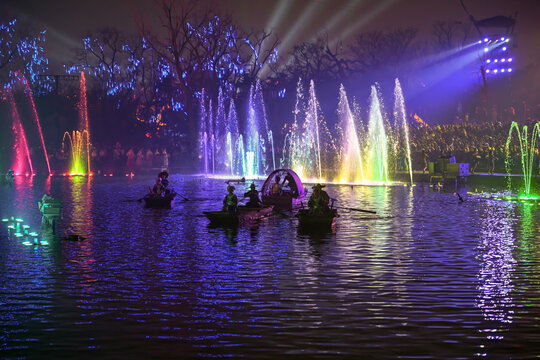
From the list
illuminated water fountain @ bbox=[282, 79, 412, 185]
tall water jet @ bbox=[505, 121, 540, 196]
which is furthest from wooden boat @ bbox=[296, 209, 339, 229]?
illuminated water fountain @ bbox=[282, 79, 412, 185]

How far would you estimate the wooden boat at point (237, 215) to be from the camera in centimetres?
2356

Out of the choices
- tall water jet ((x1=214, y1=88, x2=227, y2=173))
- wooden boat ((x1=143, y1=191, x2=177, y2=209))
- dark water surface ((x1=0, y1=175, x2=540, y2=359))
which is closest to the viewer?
dark water surface ((x1=0, y1=175, x2=540, y2=359))

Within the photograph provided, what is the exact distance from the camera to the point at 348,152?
218 ft

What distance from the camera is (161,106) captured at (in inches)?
3428

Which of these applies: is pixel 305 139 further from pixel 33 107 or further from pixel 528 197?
pixel 528 197

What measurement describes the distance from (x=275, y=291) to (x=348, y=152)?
54097mm

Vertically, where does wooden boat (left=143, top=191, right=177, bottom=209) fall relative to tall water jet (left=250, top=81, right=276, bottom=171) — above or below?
below

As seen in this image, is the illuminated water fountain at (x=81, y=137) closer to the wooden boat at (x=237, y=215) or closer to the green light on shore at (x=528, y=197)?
the green light on shore at (x=528, y=197)

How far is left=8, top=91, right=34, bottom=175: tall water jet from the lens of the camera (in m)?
74.8

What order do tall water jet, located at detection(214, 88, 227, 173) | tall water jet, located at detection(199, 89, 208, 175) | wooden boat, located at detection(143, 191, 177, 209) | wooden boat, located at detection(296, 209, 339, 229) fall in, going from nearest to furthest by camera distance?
wooden boat, located at detection(296, 209, 339, 229) → wooden boat, located at detection(143, 191, 177, 209) → tall water jet, located at detection(214, 88, 227, 173) → tall water jet, located at detection(199, 89, 208, 175)

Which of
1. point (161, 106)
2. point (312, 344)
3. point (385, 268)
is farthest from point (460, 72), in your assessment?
point (312, 344)

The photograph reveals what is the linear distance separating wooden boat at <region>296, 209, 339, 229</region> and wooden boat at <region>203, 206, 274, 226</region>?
2.58 m

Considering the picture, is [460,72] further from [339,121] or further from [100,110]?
[100,110]

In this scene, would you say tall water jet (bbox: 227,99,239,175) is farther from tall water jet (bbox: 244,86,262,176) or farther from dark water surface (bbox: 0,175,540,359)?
dark water surface (bbox: 0,175,540,359)
